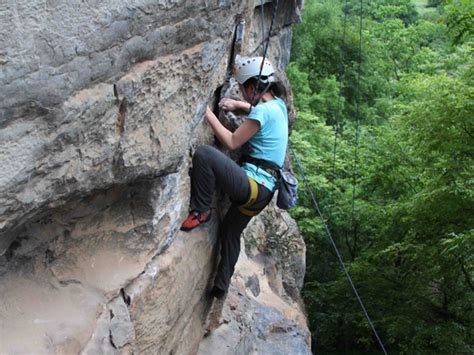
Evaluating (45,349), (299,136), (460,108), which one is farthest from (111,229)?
(299,136)

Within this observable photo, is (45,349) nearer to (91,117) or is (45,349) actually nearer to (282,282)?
(91,117)

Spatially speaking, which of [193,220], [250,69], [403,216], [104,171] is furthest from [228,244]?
[403,216]

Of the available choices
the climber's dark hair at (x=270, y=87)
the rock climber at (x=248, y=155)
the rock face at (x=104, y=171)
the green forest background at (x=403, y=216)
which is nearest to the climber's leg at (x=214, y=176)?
the rock climber at (x=248, y=155)

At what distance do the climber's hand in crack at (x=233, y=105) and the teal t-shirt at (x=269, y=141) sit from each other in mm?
347

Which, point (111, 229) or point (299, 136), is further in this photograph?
point (299, 136)

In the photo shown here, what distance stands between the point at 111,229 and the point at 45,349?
0.97 metres

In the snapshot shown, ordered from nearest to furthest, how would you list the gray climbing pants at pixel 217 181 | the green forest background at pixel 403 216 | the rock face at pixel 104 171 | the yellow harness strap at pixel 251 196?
the rock face at pixel 104 171 < the gray climbing pants at pixel 217 181 < the yellow harness strap at pixel 251 196 < the green forest background at pixel 403 216

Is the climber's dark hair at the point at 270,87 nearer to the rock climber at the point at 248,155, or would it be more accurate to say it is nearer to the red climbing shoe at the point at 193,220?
the rock climber at the point at 248,155

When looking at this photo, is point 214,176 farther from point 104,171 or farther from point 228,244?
point 104,171

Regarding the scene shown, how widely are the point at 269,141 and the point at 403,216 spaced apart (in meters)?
7.14

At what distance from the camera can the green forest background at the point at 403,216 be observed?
10.2 m

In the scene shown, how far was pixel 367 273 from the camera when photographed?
1318 cm

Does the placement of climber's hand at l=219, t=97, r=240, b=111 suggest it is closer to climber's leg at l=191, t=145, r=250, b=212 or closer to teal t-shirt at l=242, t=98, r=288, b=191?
teal t-shirt at l=242, t=98, r=288, b=191

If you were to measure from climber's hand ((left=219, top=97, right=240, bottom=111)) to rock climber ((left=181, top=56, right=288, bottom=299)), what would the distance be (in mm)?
121
